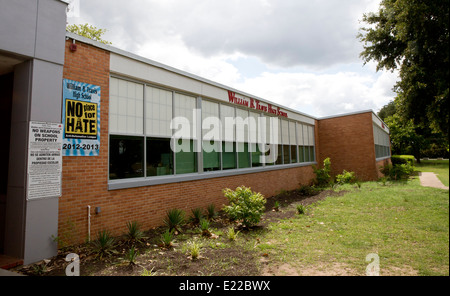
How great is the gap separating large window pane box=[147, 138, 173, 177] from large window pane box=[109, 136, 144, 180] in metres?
0.25

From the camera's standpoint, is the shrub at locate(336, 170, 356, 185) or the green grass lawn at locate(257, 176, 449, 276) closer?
the green grass lawn at locate(257, 176, 449, 276)

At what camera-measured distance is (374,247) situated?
4918 millimetres

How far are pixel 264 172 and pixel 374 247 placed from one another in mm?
7056

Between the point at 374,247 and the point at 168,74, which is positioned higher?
the point at 168,74

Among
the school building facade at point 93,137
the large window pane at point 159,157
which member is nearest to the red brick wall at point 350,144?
the school building facade at point 93,137

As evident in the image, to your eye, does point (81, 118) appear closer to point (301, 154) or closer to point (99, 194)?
point (99, 194)

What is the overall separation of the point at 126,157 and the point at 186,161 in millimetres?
2152

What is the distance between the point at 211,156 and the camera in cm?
902

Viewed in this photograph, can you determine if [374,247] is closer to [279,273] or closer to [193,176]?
[279,273]

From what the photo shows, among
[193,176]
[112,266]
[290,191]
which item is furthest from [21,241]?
[290,191]

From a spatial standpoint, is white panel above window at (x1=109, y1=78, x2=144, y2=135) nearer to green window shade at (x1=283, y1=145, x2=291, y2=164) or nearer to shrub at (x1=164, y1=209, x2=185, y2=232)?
shrub at (x1=164, y1=209, x2=185, y2=232)

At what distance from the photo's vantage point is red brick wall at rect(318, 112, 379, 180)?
54.8 feet

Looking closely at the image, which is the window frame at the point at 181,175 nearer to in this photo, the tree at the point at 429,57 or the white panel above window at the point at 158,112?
the white panel above window at the point at 158,112

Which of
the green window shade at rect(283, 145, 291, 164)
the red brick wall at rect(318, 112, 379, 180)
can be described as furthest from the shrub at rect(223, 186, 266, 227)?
the red brick wall at rect(318, 112, 379, 180)
